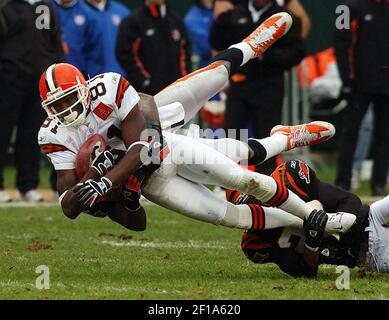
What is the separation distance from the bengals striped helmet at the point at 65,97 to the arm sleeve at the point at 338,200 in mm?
1347

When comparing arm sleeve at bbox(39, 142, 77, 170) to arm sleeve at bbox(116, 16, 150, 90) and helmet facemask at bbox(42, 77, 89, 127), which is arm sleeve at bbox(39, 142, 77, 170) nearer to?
helmet facemask at bbox(42, 77, 89, 127)

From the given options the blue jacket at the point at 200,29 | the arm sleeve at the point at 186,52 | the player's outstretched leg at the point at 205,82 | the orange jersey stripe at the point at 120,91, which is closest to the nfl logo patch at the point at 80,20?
the arm sleeve at the point at 186,52

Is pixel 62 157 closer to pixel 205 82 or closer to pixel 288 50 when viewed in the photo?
pixel 205 82

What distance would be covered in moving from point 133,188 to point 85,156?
0.99ft

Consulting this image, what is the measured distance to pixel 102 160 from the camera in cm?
582

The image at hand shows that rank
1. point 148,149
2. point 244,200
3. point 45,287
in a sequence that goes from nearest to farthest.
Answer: point 45,287, point 148,149, point 244,200

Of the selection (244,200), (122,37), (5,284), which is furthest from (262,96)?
(5,284)

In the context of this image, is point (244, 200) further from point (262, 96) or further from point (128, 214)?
point (262, 96)

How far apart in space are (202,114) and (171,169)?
5106mm

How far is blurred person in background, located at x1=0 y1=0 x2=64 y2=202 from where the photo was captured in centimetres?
947

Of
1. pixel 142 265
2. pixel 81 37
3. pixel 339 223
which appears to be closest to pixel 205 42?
pixel 81 37

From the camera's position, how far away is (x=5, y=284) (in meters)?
5.63

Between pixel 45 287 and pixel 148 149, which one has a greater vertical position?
pixel 148 149

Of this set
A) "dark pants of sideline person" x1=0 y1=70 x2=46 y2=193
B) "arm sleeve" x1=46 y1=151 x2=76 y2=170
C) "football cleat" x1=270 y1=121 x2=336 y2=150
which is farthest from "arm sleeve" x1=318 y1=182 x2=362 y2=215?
"dark pants of sideline person" x1=0 y1=70 x2=46 y2=193
